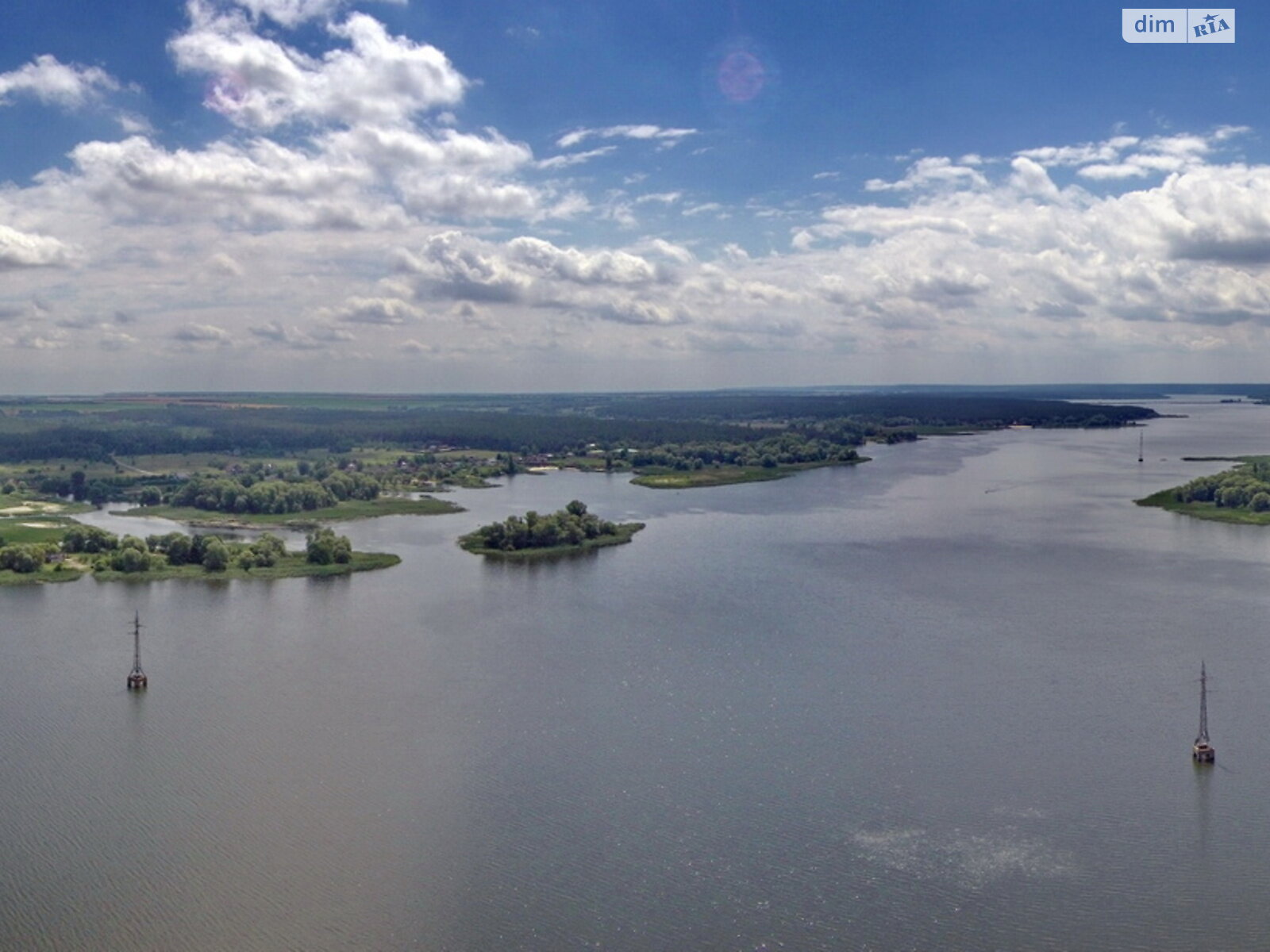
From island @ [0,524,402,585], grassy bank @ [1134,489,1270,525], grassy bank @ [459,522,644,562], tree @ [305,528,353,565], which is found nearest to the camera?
island @ [0,524,402,585]

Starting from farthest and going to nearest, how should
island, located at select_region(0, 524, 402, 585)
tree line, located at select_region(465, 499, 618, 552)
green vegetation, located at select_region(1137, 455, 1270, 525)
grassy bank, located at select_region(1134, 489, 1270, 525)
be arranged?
green vegetation, located at select_region(1137, 455, 1270, 525) < grassy bank, located at select_region(1134, 489, 1270, 525) < tree line, located at select_region(465, 499, 618, 552) < island, located at select_region(0, 524, 402, 585)

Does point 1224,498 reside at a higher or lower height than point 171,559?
higher

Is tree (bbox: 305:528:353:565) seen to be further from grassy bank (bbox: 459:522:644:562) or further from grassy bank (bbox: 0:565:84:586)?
grassy bank (bbox: 0:565:84:586)

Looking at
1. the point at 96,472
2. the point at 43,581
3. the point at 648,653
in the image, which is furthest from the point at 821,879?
the point at 96,472

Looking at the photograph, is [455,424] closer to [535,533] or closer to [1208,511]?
[535,533]

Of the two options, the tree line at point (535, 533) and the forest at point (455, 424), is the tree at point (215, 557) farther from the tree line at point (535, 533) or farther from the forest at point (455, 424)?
the forest at point (455, 424)

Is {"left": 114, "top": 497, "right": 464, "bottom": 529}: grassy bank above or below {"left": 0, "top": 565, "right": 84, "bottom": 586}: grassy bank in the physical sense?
above

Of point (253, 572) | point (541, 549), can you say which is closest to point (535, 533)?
point (541, 549)

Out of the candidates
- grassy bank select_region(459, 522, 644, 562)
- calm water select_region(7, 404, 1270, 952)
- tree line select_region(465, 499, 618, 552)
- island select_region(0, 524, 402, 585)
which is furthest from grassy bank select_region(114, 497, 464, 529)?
calm water select_region(7, 404, 1270, 952)
